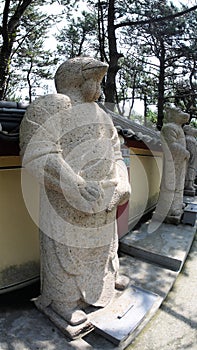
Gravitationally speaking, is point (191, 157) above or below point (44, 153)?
below

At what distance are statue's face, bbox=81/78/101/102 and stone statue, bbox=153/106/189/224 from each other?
3473mm

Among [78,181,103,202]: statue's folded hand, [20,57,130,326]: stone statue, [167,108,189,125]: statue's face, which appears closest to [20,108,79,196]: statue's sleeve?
[20,57,130,326]: stone statue

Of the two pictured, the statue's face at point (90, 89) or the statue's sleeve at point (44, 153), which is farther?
the statue's face at point (90, 89)

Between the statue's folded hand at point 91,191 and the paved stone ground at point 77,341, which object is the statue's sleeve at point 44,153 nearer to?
the statue's folded hand at point 91,191

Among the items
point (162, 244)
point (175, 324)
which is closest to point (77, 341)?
point (175, 324)

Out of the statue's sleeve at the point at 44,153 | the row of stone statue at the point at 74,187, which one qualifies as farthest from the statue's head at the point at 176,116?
the statue's sleeve at the point at 44,153

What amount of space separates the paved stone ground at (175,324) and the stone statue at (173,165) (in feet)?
7.28

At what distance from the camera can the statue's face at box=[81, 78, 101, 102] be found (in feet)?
9.26

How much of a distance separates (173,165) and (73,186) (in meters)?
4.16

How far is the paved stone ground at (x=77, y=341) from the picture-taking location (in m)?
2.58

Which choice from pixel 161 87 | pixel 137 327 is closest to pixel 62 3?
pixel 161 87

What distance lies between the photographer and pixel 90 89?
284 centimetres

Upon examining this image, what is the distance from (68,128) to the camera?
2.73 m

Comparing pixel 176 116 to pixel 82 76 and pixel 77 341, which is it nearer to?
pixel 82 76
